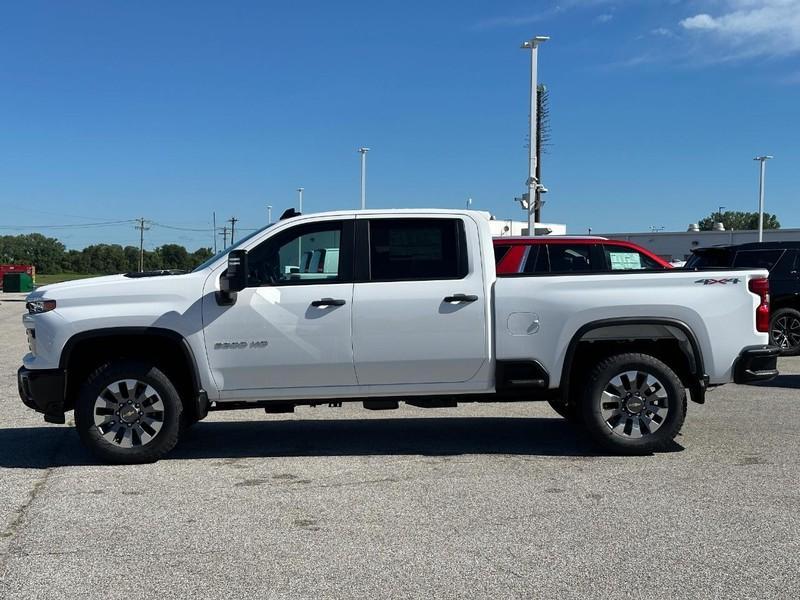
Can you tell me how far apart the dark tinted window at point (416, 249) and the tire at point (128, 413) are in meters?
1.94

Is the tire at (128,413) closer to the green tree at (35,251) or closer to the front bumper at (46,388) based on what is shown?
the front bumper at (46,388)

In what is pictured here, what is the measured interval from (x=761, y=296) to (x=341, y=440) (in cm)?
388

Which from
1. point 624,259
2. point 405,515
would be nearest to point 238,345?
point 405,515

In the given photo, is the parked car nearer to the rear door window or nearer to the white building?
the rear door window

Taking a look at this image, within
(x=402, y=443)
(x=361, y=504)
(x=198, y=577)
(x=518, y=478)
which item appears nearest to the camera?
(x=198, y=577)

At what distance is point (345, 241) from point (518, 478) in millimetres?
2356

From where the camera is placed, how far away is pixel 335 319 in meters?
6.64

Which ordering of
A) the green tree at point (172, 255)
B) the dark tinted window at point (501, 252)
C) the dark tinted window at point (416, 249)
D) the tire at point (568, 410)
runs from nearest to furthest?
the dark tinted window at point (416, 249) → the tire at point (568, 410) → the dark tinted window at point (501, 252) → the green tree at point (172, 255)

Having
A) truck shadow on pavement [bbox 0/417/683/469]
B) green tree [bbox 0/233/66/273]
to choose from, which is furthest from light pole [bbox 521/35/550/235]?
green tree [bbox 0/233/66/273]

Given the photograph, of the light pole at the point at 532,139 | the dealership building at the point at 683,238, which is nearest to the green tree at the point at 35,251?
the dealership building at the point at 683,238

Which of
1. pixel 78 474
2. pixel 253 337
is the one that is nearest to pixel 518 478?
pixel 253 337

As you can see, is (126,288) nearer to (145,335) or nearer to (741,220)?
(145,335)

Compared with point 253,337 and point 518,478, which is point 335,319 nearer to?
point 253,337

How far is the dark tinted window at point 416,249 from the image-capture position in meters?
6.82
